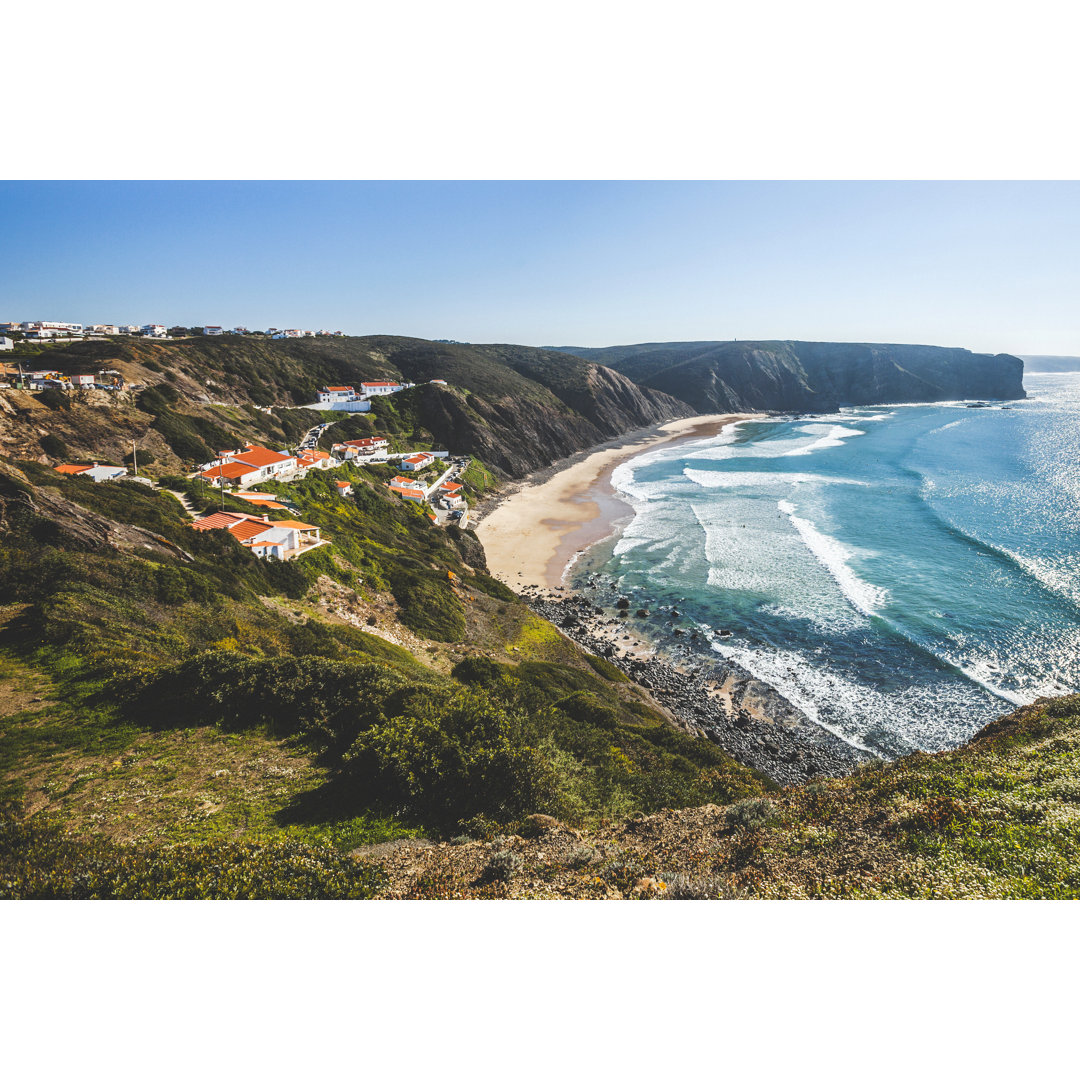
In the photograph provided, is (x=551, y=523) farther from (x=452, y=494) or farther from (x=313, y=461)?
(x=313, y=461)

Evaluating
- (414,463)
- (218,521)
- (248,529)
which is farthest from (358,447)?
(248,529)

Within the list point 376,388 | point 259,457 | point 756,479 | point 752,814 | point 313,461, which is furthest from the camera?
point 376,388

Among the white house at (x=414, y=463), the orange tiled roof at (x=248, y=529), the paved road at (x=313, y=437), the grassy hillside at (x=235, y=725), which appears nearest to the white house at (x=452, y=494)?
the white house at (x=414, y=463)

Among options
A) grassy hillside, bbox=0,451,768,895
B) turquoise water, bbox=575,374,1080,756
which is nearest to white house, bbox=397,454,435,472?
turquoise water, bbox=575,374,1080,756

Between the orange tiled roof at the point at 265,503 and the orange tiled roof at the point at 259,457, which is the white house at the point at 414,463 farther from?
the orange tiled roof at the point at 265,503

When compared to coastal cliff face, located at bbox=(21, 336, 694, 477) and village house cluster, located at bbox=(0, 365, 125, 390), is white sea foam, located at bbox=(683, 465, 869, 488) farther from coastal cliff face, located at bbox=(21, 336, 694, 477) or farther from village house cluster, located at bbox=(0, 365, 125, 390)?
village house cluster, located at bbox=(0, 365, 125, 390)
